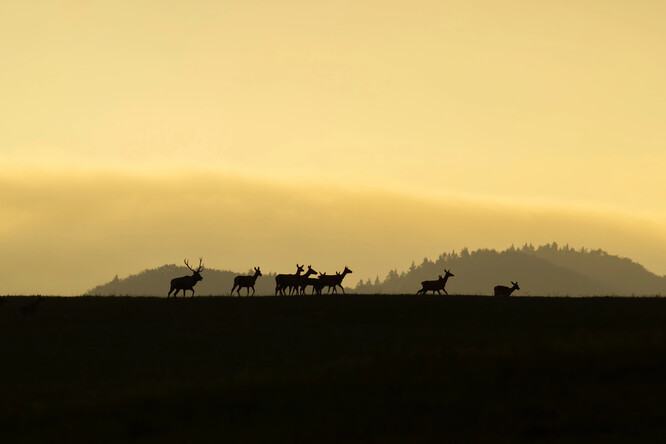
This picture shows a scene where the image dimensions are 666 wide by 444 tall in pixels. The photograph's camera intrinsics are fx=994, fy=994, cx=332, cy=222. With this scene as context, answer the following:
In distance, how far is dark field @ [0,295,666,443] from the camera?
62.0ft

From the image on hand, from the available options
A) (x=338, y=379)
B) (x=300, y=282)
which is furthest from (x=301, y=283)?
(x=338, y=379)

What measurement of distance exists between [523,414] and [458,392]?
85.7 inches

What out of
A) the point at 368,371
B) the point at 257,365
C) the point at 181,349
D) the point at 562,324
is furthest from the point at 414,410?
the point at 562,324

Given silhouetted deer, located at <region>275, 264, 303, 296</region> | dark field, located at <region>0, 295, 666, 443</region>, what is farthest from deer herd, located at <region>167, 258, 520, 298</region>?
dark field, located at <region>0, 295, 666, 443</region>

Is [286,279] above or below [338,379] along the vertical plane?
above

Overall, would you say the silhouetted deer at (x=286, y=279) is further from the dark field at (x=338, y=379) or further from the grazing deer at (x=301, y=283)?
the dark field at (x=338, y=379)

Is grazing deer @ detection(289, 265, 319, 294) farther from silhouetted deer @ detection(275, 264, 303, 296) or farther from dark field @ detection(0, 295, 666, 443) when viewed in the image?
dark field @ detection(0, 295, 666, 443)

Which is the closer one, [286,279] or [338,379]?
[338,379]

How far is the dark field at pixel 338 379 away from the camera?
18.9m

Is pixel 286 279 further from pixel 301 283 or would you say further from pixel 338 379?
pixel 338 379

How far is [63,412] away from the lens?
21781 mm

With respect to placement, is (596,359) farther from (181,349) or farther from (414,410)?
(181,349)

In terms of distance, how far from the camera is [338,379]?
23281 millimetres

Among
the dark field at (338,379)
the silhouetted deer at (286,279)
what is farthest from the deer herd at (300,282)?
the dark field at (338,379)
